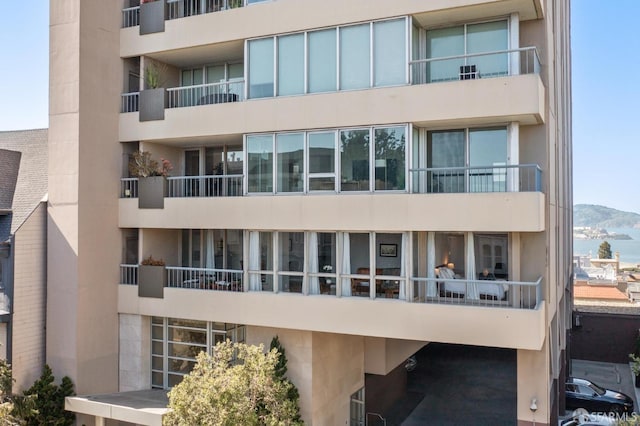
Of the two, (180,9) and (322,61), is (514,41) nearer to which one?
(322,61)

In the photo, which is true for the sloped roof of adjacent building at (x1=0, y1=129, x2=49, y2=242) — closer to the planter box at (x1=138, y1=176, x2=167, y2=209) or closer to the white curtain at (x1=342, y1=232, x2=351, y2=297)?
the planter box at (x1=138, y1=176, x2=167, y2=209)

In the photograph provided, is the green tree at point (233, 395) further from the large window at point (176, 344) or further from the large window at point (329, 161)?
the large window at point (329, 161)

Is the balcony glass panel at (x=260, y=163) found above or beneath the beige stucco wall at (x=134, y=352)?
above

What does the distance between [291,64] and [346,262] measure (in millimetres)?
5348

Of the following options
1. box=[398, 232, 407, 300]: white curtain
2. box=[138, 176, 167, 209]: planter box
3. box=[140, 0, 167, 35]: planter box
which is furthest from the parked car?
box=[140, 0, 167, 35]: planter box

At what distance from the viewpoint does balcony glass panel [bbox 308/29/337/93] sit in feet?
43.0

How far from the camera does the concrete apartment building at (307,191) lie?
39.7ft

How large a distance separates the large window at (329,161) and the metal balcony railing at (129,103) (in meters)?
4.34

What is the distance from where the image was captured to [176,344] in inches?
601

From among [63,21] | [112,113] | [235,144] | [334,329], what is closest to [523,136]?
[334,329]

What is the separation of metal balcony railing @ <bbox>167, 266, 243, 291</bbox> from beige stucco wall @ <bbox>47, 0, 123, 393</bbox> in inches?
68.9

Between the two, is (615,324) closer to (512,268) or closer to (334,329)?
(512,268)

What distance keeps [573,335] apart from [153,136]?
23.4m

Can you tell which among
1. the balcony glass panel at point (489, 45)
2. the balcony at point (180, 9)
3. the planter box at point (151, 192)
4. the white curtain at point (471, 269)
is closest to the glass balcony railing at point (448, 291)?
the white curtain at point (471, 269)
